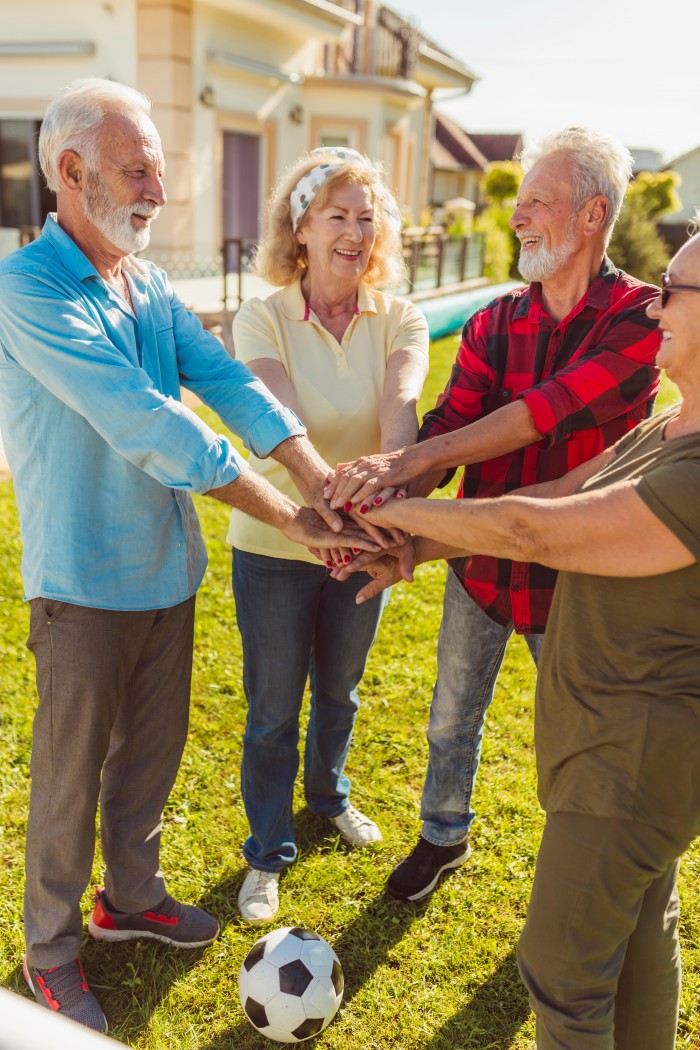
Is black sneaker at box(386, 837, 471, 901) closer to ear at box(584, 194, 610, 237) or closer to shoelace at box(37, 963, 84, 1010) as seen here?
shoelace at box(37, 963, 84, 1010)

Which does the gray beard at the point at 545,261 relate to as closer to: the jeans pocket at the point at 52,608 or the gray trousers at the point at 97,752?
the gray trousers at the point at 97,752

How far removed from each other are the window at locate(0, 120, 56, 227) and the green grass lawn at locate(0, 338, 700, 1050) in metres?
12.8

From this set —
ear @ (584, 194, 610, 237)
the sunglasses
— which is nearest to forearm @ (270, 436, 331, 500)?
ear @ (584, 194, 610, 237)

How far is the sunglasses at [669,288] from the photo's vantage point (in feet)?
5.83

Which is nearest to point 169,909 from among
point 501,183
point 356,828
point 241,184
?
point 356,828

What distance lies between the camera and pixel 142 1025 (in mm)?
2662

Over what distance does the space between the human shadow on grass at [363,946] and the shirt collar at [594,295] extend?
2.09 meters

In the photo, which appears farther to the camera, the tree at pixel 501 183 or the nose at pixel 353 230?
the tree at pixel 501 183

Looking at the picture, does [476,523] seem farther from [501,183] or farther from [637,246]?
[501,183]

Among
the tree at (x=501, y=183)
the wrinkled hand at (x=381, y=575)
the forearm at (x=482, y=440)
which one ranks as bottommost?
the wrinkled hand at (x=381, y=575)

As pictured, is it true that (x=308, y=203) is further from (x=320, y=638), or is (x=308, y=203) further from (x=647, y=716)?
(x=647, y=716)

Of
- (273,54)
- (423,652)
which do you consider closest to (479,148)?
(273,54)

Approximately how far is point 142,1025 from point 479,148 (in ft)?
162

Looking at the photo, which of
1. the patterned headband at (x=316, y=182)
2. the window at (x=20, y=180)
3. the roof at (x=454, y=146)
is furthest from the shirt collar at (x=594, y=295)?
the roof at (x=454, y=146)
